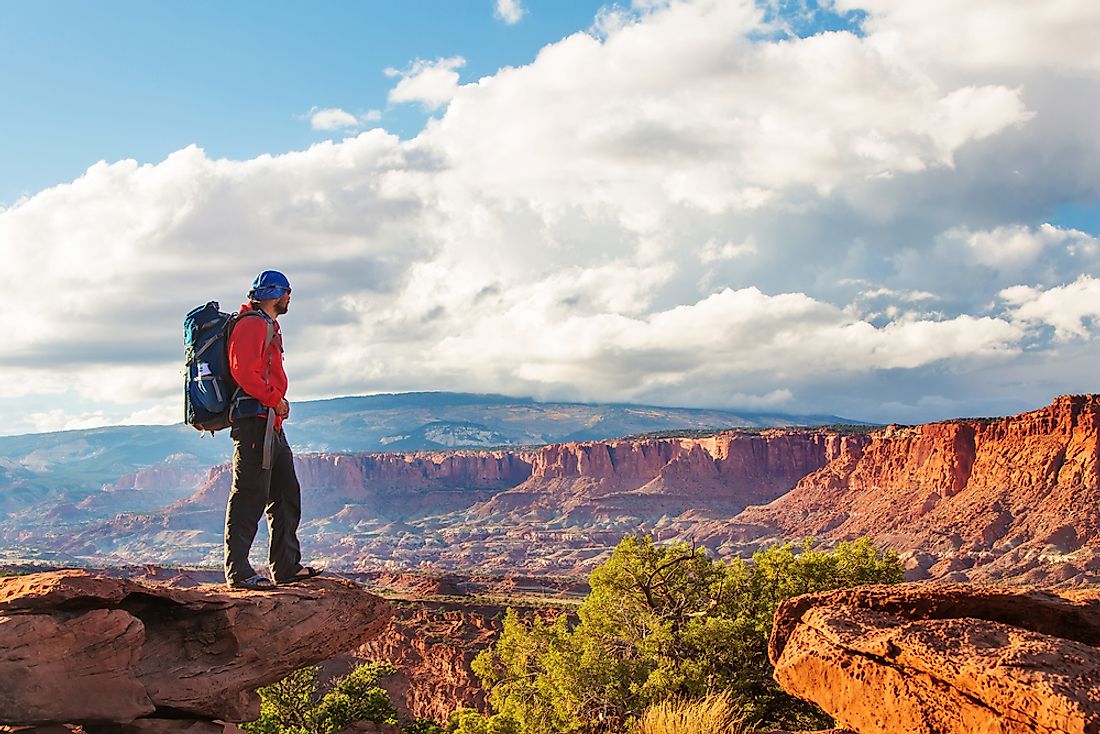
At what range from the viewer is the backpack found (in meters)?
9.55

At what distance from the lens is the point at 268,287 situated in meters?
9.85

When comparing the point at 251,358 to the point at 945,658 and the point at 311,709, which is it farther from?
the point at 311,709

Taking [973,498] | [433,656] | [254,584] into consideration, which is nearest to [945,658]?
[254,584]

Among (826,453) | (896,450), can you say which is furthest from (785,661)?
(826,453)

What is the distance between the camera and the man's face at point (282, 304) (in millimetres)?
9914

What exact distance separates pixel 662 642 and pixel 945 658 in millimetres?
8516

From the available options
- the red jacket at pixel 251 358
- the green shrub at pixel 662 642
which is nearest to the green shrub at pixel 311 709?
the green shrub at pixel 662 642

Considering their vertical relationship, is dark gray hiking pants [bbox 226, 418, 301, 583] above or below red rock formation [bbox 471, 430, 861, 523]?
above

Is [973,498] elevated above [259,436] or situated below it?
below

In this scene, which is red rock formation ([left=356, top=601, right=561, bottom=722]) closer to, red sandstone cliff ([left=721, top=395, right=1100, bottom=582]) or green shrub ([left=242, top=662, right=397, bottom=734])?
green shrub ([left=242, top=662, right=397, bottom=734])

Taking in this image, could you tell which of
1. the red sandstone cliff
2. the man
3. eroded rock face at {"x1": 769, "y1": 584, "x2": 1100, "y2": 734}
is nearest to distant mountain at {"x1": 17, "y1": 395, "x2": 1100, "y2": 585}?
the red sandstone cliff

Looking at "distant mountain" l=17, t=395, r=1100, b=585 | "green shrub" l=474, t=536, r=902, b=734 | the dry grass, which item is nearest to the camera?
the dry grass

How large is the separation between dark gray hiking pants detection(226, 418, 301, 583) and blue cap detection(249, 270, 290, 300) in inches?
48.6

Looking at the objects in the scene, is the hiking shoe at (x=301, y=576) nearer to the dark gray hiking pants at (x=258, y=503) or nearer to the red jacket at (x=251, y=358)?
the dark gray hiking pants at (x=258, y=503)
